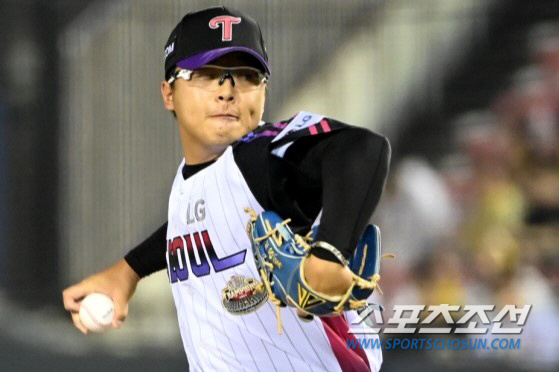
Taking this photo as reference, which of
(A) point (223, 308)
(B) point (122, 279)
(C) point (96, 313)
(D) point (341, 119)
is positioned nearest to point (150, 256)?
(B) point (122, 279)

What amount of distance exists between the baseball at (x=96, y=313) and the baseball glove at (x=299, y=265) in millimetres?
972

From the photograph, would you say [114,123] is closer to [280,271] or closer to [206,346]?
[206,346]

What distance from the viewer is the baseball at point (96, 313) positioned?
3.18 meters

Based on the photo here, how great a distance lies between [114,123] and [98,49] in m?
0.51

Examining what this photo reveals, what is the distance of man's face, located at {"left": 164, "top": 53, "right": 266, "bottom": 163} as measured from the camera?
283cm

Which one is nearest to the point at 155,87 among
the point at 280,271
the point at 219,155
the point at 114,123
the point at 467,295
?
the point at 114,123

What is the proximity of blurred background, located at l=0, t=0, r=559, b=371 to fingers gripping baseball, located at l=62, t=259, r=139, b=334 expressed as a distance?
2965 millimetres

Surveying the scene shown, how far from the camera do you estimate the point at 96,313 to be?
10.4 feet

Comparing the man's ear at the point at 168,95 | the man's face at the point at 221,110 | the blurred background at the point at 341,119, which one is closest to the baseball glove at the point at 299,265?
the man's face at the point at 221,110

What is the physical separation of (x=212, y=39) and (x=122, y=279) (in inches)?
37.1

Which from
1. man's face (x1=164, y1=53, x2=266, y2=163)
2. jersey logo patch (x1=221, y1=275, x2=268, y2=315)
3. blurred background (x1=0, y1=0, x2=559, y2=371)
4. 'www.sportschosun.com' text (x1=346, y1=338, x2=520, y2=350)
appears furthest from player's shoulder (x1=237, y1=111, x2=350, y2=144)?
blurred background (x1=0, y1=0, x2=559, y2=371)

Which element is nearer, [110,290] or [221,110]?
[221,110]

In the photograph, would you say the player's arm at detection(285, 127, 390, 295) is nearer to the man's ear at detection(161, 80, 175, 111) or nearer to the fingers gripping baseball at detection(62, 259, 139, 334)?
the man's ear at detection(161, 80, 175, 111)

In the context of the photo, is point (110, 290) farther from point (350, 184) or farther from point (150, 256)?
point (350, 184)
